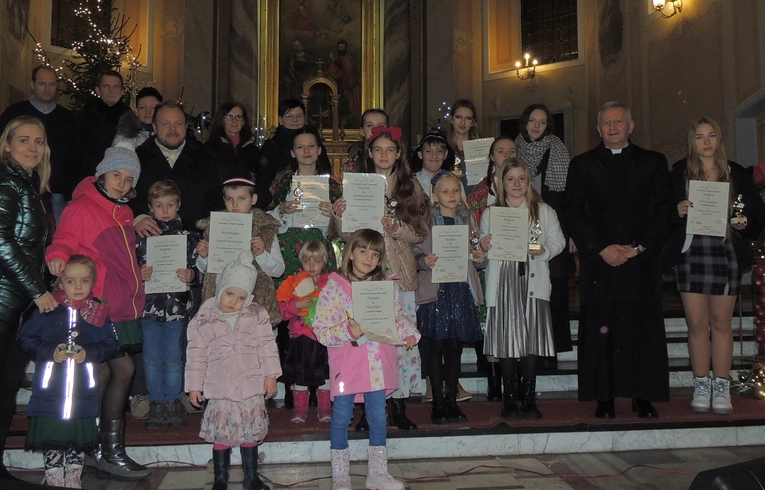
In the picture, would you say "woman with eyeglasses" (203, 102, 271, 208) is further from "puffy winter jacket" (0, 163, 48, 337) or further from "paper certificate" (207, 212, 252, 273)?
"puffy winter jacket" (0, 163, 48, 337)

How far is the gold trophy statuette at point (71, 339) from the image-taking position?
3.81 m

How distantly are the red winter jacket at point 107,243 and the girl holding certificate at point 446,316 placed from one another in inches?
77.1

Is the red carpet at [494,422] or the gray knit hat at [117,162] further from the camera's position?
the red carpet at [494,422]

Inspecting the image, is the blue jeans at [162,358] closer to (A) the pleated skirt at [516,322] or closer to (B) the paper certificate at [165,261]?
(B) the paper certificate at [165,261]

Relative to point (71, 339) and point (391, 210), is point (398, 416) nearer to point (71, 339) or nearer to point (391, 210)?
point (391, 210)

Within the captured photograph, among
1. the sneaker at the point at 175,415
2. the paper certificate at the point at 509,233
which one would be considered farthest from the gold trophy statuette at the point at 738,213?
the sneaker at the point at 175,415

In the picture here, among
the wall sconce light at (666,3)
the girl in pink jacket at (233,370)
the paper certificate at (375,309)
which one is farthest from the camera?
the wall sconce light at (666,3)

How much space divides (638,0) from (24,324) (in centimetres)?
1286

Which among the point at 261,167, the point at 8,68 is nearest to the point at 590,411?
the point at 261,167

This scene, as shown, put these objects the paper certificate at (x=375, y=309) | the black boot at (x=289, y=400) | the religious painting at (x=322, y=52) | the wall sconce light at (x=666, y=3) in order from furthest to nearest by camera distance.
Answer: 1. the religious painting at (x=322, y=52)
2. the wall sconce light at (x=666, y=3)
3. the black boot at (x=289, y=400)
4. the paper certificate at (x=375, y=309)

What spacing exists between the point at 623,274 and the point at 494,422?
1.48 meters

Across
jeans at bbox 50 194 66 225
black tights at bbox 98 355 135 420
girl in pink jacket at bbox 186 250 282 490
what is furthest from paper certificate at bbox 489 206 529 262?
jeans at bbox 50 194 66 225

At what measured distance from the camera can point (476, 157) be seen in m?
6.05

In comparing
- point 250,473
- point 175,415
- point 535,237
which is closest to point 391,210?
point 535,237
